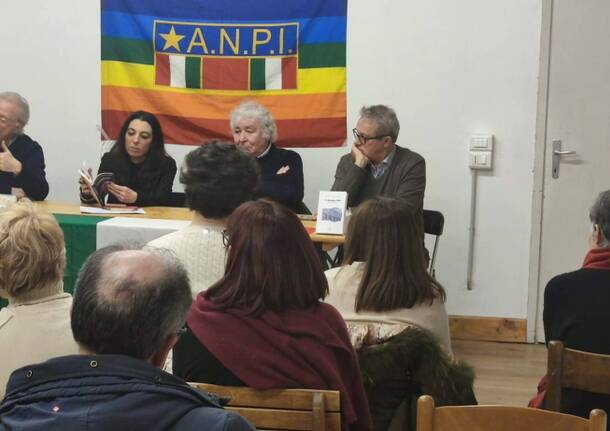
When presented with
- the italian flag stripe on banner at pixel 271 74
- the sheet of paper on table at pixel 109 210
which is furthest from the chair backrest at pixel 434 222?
the sheet of paper on table at pixel 109 210

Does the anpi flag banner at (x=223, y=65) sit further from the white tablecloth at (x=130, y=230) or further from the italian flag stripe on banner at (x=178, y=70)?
the white tablecloth at (x=130, y=230)

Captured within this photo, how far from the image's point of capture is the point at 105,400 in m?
1.26


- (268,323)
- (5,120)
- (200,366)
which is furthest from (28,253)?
(5,120)

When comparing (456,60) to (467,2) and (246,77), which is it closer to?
(467,2)

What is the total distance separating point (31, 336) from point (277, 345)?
0.62 metres

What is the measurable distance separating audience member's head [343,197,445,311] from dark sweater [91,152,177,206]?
2.47 metres

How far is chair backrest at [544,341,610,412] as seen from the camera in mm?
2258

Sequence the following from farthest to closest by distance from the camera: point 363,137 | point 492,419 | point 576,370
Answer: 1. point 363,137
2. point 576,370
3. point 492,419

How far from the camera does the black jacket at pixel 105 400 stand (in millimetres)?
1256

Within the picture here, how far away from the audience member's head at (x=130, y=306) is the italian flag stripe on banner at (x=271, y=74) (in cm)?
404

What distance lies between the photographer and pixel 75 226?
4.10 meters

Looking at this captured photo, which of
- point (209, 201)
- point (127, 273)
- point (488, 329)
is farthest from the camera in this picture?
point (488, 329)

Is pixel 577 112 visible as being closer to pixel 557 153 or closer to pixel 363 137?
pixel 557 153

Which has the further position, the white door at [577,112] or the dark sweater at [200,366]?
the white door at [577,112]
